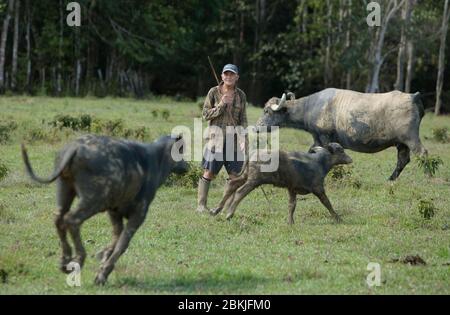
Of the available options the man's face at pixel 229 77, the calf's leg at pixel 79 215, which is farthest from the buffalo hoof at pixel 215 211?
the calf's leg at pixel 79 215

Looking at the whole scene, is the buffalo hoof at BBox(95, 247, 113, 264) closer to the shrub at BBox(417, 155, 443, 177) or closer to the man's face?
the man's face

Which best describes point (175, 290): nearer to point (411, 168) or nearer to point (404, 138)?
point (404, 138)

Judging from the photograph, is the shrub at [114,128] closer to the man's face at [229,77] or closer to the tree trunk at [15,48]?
the man's face at [229,77]

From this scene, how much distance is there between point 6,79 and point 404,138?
20.5 meters

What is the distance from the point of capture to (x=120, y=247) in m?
7.89

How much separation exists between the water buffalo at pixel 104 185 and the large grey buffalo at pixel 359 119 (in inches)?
320

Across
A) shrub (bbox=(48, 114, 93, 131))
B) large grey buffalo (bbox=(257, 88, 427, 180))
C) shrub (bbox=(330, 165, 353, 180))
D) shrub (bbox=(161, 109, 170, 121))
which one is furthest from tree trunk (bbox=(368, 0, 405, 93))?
shrub (bbox=(330, 165, 353, 180))

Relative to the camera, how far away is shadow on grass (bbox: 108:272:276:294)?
7.89 meters

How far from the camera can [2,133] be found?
17.7 meters

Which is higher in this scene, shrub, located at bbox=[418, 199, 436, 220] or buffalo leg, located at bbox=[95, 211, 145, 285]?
buffalo leg, located at bbox=[95, 211, 145, 285]

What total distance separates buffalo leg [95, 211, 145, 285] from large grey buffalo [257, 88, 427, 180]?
833 centimetres

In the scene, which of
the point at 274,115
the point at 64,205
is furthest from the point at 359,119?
the point at 64,205

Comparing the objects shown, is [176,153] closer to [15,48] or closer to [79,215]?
[79,215]
